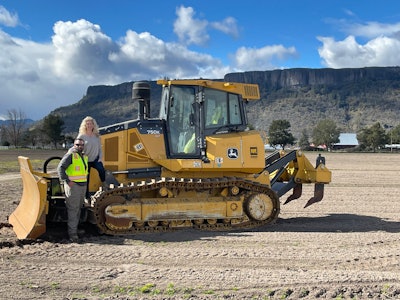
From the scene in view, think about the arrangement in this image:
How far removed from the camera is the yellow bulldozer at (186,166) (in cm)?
905

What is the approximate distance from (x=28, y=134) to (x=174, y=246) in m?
90.6

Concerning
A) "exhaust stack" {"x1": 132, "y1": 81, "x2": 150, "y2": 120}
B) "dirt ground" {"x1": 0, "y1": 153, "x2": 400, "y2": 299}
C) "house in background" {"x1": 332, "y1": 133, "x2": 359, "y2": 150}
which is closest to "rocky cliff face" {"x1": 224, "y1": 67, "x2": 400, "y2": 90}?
"house in background" {"x1": 332, "y1": 133, "x2": 359, "y2": 150}

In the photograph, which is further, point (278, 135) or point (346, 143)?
point (346, 143)

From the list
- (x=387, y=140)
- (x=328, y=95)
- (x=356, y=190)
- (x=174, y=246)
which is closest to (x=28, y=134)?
(x=387, y=140)

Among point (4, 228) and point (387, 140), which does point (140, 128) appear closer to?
point (4, 228)

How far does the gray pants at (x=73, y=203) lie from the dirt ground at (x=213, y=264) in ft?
1.14

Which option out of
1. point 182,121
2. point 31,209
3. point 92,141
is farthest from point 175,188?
point 31,209

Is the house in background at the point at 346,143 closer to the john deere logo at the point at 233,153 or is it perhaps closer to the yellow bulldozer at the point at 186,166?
the yellow bulldozer at the point at 186,166

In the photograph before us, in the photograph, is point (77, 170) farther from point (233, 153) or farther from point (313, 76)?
point (313, 76)

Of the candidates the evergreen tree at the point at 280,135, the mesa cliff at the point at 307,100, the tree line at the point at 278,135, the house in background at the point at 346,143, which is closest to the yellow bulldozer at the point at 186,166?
the tree line at the point at 278,135

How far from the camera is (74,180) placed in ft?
27.5

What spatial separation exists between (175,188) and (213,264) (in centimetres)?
284

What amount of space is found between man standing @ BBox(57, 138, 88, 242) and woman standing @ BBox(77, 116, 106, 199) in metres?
0.31

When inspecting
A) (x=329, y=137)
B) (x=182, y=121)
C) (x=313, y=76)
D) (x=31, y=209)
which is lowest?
(x=31, y=209)
